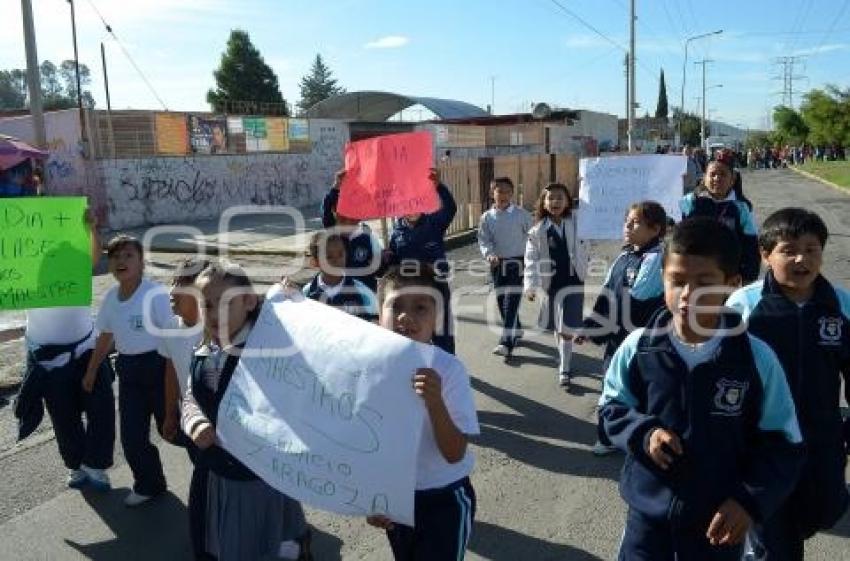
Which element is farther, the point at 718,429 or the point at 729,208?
the point at 729,208

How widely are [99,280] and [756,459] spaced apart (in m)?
11.7

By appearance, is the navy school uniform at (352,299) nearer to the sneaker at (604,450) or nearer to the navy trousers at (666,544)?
the sneaker at (604,450)

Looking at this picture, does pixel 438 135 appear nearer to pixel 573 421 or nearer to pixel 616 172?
pixel 616 172

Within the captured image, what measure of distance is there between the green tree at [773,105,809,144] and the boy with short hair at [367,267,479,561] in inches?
2949

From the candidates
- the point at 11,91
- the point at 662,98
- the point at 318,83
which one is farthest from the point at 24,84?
→ the point at 662,98

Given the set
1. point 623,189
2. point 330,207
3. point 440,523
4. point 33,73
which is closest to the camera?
point 440,523

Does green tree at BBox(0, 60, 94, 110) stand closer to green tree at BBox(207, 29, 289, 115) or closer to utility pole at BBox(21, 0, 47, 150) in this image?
green tree at BBox(207, 29, 289, 115)

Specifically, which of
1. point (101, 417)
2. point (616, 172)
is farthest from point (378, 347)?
point (616, 172)

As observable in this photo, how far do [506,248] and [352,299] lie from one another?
275 centimetres

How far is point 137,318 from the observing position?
4.03 meters

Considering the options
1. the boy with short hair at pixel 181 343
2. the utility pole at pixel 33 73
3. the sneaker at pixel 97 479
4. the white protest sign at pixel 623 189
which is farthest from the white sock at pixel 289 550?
the utility pole at pixel 33 73

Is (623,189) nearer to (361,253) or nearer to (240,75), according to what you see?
(361,253)

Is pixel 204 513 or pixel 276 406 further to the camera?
pixel 204 513

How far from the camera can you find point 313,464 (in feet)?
7.83
